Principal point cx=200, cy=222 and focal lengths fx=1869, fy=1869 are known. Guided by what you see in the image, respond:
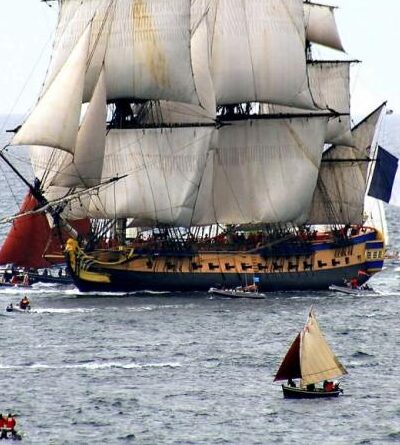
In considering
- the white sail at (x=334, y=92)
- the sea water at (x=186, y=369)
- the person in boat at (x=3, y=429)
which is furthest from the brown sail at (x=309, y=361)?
the white sail at (x=334, y=92)

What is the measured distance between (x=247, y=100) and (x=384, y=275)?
25.6 m

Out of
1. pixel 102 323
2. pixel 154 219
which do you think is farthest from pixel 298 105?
pixel 102 323

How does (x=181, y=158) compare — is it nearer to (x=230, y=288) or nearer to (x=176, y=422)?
(x=230, y=288)

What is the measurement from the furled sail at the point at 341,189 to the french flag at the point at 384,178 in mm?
1074

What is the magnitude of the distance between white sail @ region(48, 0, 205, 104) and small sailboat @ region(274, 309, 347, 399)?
41.8 m

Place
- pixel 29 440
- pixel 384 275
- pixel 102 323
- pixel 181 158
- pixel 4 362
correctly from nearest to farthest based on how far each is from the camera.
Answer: pixel 29 440, pixel 4 362, pixel 102 323, pixel 181 158, pixel 384 275

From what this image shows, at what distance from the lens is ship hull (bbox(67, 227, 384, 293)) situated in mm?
133250

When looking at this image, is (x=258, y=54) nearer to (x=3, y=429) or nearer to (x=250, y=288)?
(x=250, y=288)

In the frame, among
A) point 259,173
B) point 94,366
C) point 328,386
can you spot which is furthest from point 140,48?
point 328,386

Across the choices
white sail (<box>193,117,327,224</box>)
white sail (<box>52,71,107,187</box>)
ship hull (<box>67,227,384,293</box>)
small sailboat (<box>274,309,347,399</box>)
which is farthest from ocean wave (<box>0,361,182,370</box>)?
white sail (<box>193,117,327,224</box>)

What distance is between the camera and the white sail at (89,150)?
128125 mm

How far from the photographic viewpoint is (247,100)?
138 meters

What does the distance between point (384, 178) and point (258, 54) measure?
16.3m

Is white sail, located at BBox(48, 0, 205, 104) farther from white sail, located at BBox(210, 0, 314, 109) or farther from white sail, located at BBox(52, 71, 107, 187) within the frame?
white sail, located at BBox(210, 0, 314, 109)
